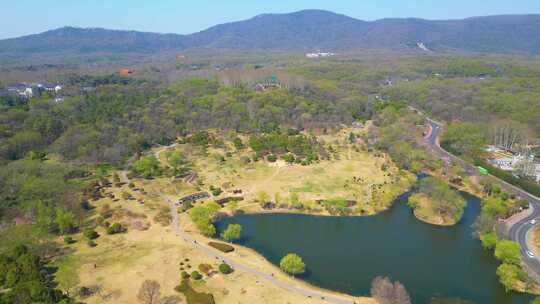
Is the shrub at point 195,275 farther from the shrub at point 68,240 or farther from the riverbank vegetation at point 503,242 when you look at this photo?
the riverbank vegetation at point 503,242

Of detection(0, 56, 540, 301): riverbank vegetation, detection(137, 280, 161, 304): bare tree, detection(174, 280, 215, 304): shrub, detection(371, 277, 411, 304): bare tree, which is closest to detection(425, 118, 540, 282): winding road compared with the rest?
detection(0, 56, 540, 301): riverbank vegetation

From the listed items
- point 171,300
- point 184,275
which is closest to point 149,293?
point 171,300

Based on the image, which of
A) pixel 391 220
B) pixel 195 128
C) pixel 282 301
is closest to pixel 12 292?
pixel 282 301

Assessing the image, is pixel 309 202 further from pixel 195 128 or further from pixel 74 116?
pixel 74 116

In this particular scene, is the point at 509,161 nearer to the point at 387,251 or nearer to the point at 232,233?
the point at 387,251

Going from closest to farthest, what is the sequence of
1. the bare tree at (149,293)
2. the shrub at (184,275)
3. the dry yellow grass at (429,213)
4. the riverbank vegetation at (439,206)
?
the bare tree at (149,293)
the shrub at (184,275)
the dry yellow grass at (429,213)
the riverbank vegetation at (439,206)

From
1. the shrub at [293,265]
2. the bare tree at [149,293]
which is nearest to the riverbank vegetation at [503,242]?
the shrub at [293,265]

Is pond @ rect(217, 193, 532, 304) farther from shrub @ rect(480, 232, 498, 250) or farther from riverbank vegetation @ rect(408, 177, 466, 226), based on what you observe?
riverbank vegetation @ rect(408, 177, 466, 226)
